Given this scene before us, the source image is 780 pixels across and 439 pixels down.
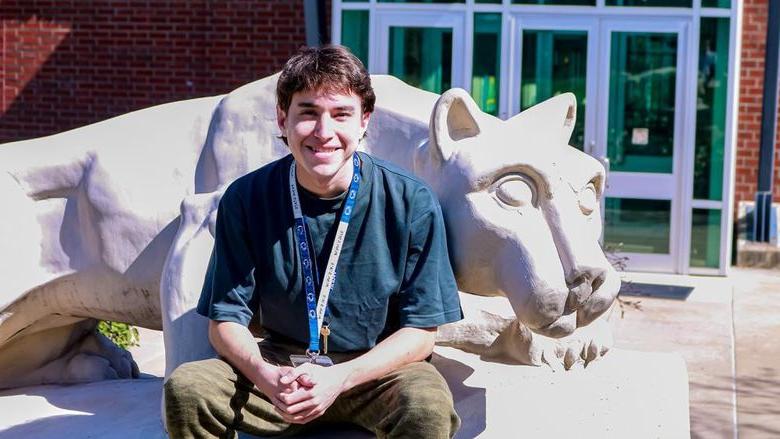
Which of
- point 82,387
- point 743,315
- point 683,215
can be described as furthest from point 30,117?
point 82,387

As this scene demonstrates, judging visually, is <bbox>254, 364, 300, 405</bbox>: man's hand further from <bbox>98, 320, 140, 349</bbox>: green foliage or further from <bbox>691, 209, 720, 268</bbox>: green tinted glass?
<bbox>691, 209, 720, 268</bbox>: green tinted glass

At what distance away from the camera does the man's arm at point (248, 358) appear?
8.81 feet

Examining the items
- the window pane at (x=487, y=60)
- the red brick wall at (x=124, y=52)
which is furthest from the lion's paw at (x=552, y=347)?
the red brick wall at (x=124, y=52)

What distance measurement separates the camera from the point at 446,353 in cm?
421

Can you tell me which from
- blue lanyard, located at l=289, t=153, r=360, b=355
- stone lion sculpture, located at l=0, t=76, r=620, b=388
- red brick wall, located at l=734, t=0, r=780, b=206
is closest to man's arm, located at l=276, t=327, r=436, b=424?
blue lanyard, located at l=289, t=153, r=360, b=355

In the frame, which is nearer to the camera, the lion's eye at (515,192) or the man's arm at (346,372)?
the man's arm at (346,372)

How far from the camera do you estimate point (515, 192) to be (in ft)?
9.82

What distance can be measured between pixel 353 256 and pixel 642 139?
320 inches

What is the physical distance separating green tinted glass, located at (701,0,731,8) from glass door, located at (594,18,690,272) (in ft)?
1.30

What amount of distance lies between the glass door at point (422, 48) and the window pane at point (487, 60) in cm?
13

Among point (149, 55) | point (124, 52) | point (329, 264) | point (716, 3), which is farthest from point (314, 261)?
point (124, 52)

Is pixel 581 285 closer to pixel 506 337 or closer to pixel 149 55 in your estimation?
pixel 506 337

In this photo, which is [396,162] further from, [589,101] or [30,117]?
[30,117]

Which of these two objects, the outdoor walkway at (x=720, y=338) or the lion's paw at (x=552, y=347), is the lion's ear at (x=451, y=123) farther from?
the outdoor walkway at (x=720, y=338)
